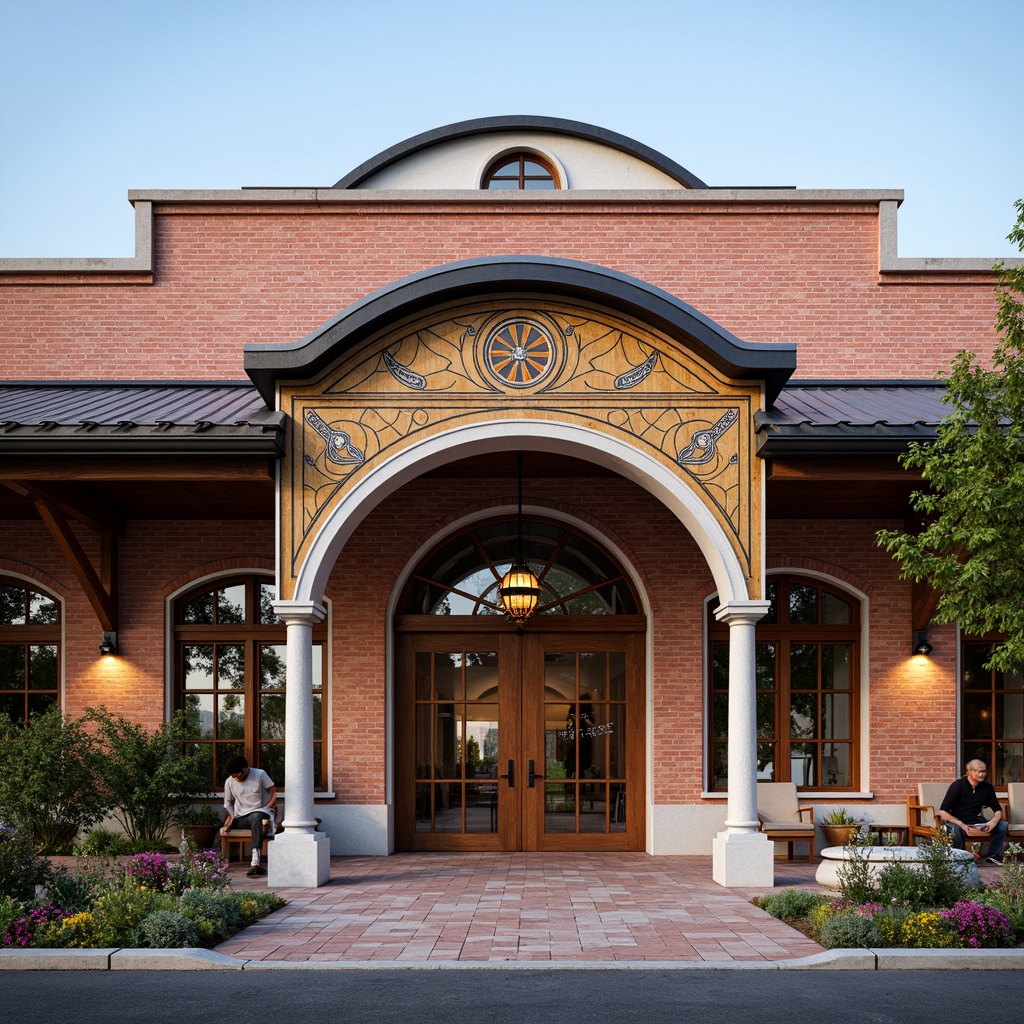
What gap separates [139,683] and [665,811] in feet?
20.7

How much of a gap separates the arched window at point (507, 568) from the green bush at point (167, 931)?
6.16 m

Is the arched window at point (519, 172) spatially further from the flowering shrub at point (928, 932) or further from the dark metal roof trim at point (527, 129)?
the flowering shrub at point (928, 932)

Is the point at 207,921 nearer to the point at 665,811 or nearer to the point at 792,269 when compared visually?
the point at 665,811

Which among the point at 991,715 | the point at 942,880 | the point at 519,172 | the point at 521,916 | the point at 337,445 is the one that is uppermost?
the point at 519,172

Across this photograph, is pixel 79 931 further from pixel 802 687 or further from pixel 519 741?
pixel 802 687

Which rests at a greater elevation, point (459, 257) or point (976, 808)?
point (459, 257)

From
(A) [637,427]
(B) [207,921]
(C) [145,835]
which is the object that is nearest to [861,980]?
(B) [207,921]

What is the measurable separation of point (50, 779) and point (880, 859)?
333 inches

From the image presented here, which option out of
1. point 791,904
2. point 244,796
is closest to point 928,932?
point 791,904

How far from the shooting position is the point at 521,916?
8805mm

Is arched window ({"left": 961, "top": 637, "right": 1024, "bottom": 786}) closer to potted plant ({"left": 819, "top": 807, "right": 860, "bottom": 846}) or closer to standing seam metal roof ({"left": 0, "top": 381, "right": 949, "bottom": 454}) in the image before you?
potted plant ({"left": 819, "top": 807, "right": 860, "bottom": 846})

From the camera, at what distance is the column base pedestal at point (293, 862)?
1033cm

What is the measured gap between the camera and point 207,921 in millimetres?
7727

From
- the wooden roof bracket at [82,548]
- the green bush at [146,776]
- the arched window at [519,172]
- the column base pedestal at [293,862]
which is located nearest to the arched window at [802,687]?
the column base pedestal at [293,862]
